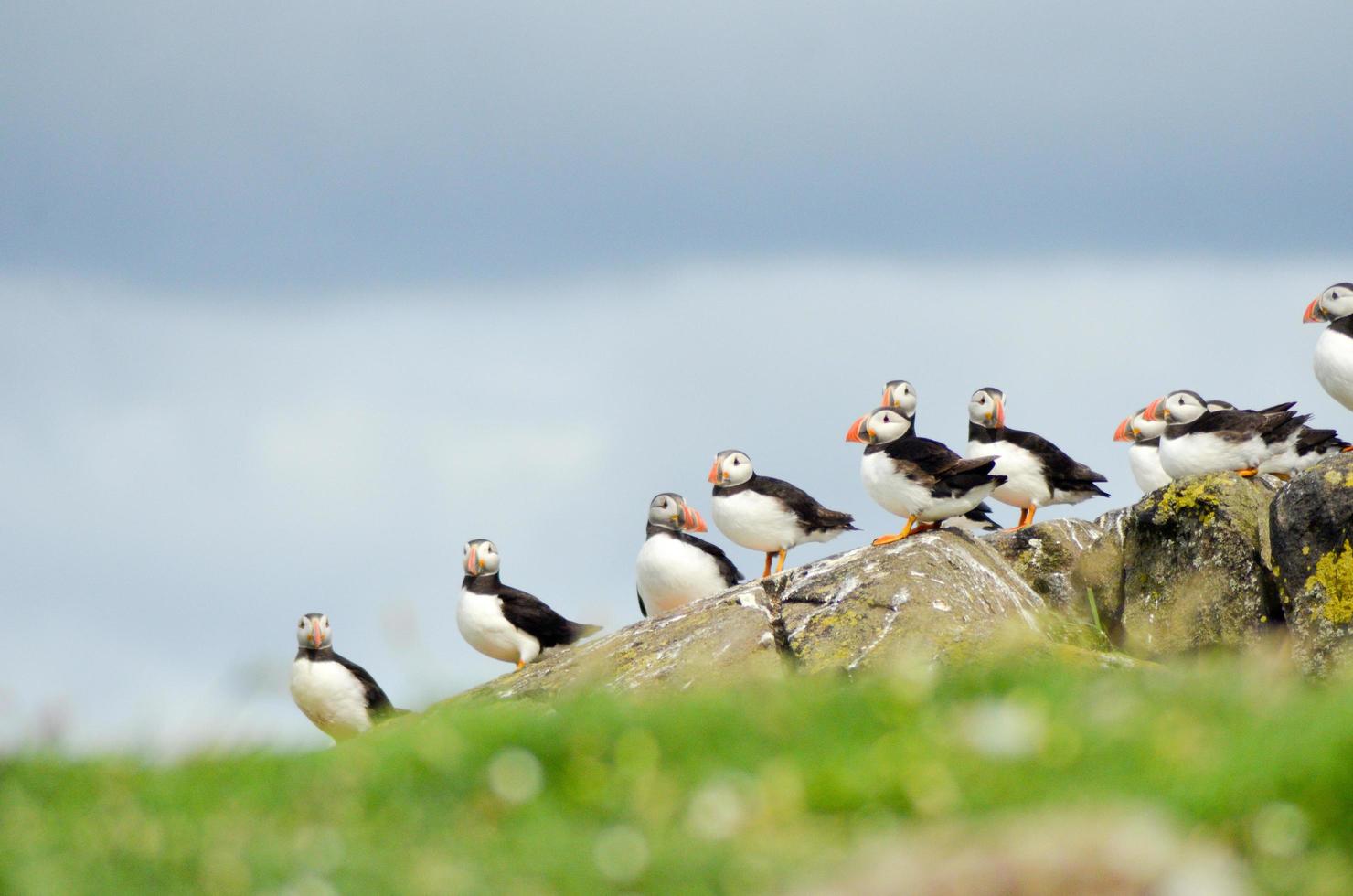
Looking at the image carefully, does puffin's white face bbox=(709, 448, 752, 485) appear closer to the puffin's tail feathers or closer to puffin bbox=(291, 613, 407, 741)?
the puffin's tail feathers

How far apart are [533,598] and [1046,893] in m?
15.3

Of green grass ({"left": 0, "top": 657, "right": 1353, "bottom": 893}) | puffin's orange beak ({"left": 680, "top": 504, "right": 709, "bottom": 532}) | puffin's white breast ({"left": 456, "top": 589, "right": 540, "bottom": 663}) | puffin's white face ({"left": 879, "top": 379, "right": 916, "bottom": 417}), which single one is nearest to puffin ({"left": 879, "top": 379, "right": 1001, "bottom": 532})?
puffin's white face ({"left": 879, "top": 379, "right": 916, "bottom": 417})

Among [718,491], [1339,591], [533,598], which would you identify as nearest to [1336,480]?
[1339,591]

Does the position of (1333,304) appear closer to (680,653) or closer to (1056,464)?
(1056,464)

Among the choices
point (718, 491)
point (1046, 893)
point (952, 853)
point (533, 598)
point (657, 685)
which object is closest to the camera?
point (1046, 893)

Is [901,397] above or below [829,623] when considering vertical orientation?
above

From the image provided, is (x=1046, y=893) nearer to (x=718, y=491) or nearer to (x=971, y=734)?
(x=971, y=734)

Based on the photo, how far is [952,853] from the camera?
13.7 feet

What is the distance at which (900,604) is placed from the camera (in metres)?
13.5

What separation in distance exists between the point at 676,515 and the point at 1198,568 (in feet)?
18.3

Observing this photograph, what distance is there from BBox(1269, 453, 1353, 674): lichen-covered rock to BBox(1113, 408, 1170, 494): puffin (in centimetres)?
496

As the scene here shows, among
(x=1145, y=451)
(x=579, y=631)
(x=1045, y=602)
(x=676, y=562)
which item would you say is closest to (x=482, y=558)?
(x=579, y=631)

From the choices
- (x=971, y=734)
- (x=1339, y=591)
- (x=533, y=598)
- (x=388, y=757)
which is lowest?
(x=1339, y=591)

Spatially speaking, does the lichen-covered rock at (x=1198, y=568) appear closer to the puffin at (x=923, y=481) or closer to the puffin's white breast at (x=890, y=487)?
the puffin at (x=923, y=481)
